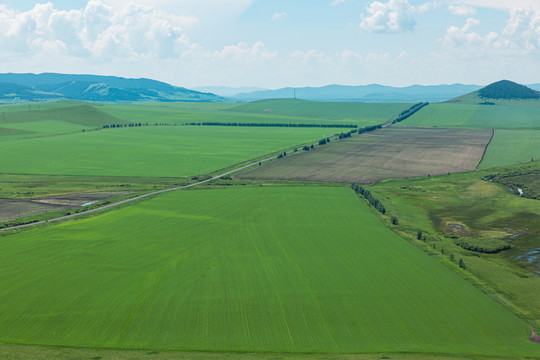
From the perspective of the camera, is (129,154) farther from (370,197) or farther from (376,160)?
(370,197)

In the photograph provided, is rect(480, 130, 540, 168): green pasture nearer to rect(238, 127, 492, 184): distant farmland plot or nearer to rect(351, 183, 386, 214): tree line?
rect(238, 127, 492, 184): distant farmland plot

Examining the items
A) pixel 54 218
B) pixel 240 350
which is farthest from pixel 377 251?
pixel 54 218

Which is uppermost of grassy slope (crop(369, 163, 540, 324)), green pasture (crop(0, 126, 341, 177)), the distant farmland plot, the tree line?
green pasture (crop(0, 126, 341, 177))

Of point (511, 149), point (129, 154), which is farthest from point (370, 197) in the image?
point (511, 149)

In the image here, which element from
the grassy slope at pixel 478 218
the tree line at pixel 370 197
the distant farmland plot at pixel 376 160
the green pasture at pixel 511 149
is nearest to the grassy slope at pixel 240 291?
the grassy slope at pixel 478 218

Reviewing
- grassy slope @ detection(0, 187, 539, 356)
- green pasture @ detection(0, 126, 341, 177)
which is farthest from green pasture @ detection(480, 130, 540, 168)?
grassy slope @ detection(0, 187, 539, 356)

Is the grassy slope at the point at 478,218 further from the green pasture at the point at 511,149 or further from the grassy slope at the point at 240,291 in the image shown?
the green pasture at the point at 511,149
